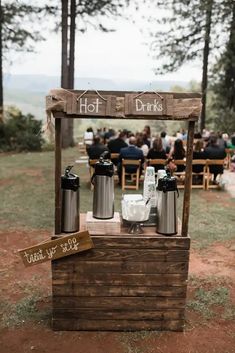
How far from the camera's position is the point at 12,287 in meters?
4.57

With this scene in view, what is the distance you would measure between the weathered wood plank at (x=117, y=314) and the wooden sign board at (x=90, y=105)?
1.76 m

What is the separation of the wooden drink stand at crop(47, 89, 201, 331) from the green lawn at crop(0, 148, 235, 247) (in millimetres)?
2529

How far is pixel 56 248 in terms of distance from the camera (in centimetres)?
345

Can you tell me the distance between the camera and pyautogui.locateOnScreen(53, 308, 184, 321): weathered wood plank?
3668mm

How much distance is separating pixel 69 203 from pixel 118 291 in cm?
91

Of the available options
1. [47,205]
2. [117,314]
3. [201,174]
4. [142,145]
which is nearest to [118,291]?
[117,314]

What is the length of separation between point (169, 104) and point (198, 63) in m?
17.6

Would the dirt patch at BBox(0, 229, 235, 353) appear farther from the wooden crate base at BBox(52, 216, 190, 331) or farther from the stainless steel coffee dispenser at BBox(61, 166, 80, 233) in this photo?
the stainless steel coffee dispenser at BBox(61, 166, 80, 233)

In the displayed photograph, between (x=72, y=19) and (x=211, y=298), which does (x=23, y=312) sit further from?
(x=72, y=19)

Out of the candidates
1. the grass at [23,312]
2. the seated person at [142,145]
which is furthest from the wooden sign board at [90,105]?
the seated person at [142,145]

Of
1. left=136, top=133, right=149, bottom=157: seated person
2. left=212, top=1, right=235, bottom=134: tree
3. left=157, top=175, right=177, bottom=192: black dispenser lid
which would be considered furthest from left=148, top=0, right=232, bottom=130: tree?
left=157, top=175, right=177, bottom=192: black dispenser lid

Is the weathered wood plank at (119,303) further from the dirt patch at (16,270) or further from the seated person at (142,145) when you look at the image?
the seated person at (142,145)

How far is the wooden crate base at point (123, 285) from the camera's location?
11.5 feet

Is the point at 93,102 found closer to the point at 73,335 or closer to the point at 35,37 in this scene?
the point at 73,335
